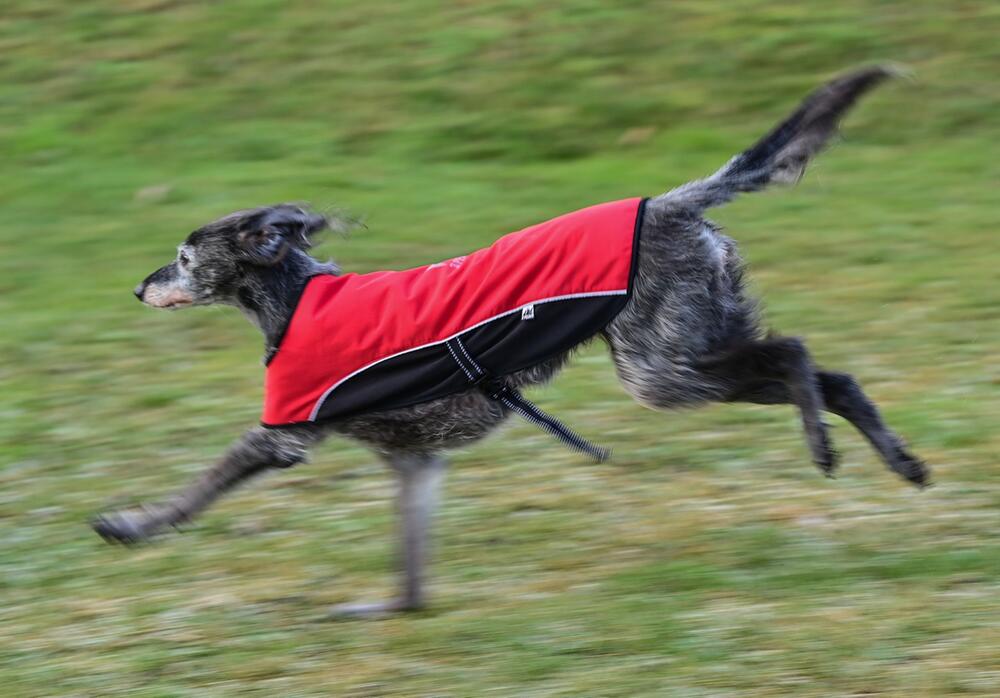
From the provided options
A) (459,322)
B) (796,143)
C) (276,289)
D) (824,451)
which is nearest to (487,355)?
(459,322)

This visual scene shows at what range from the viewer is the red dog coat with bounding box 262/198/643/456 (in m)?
5.21

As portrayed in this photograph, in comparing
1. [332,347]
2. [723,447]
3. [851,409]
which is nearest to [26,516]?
[332,347]

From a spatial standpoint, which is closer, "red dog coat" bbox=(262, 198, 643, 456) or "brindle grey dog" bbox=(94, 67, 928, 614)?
"red dog coat" bbox=(262, 198, 643, 456)

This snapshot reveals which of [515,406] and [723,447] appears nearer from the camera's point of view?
[515,406]

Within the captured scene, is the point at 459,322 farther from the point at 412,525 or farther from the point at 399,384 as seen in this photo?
the point at 412,525

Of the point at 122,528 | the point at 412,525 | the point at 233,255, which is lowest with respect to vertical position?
the point at 412,525

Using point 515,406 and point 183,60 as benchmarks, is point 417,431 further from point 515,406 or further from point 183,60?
point 183,60

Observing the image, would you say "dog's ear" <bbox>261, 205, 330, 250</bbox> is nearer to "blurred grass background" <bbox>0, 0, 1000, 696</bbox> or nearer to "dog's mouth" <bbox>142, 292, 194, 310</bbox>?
"dog's mouth" <bbox>142, 292, 194, 310</bbox>

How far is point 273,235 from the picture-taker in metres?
5.61

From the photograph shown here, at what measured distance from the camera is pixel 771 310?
29.0ft

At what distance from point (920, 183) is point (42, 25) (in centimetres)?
905

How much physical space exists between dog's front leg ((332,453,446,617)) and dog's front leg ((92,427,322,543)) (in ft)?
1.34

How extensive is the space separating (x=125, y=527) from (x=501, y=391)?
1.51 metres

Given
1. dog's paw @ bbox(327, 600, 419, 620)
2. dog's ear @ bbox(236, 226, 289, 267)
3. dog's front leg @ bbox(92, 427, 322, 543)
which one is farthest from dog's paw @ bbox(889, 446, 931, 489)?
dog's ear @ bbox(236, 226, 289, 267)
